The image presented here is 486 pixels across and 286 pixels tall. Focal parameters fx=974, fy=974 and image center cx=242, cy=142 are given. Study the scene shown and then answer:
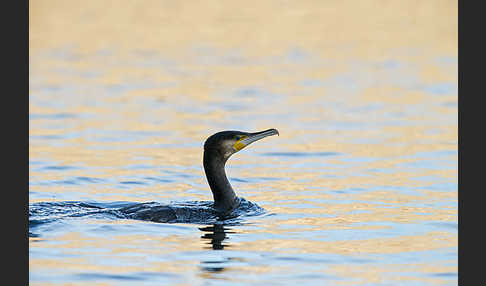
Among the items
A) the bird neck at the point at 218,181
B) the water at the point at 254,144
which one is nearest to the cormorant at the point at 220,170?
the bird neck at the point at 218,181

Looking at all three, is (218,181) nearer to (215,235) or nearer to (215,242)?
(215,235)

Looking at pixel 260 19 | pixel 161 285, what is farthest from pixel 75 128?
pixel 260 19

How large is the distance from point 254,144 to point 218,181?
19.1ft

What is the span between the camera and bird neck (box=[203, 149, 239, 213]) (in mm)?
11570

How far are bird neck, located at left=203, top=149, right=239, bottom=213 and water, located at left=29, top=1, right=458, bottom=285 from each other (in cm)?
47

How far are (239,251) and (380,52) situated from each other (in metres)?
18.5

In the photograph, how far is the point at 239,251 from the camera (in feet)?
31.6

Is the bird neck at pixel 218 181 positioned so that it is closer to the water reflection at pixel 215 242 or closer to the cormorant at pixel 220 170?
the cormorant at pixel 220 170

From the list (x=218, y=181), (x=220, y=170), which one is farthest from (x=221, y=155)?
(x=218, y=181)

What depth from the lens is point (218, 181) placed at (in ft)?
38.1

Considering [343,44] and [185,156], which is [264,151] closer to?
[185,156]

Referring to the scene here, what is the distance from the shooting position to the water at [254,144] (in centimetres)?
938

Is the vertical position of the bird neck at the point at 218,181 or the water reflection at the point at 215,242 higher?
the bird neck at the point at 218,181

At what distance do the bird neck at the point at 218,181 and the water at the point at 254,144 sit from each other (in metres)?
0.47
